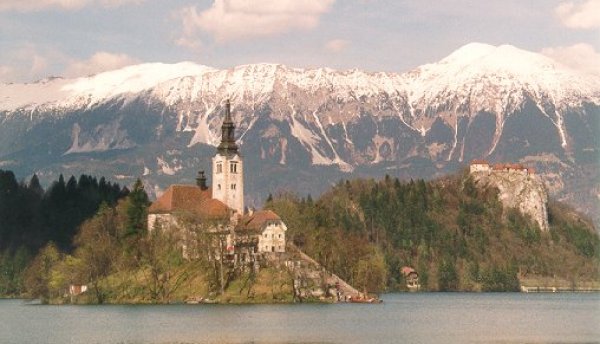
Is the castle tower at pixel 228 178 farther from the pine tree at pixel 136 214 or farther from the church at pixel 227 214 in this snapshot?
the pine tree at pixel 136 214

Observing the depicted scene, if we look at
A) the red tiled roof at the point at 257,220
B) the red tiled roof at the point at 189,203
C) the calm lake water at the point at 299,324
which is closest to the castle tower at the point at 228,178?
the red tiled roof at the point at 189,203

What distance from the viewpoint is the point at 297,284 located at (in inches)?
6885

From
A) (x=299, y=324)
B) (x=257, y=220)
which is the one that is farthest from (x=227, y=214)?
(x=299, y=324)

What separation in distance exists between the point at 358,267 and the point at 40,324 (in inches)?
2280

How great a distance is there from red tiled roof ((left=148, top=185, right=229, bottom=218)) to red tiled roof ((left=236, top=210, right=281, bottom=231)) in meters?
3.08

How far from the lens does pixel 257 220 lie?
18425 centimetres

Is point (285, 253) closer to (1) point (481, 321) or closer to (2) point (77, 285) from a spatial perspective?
(2) point (77, 285)

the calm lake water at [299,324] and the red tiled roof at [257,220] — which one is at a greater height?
the red tiled roof at [257,220]

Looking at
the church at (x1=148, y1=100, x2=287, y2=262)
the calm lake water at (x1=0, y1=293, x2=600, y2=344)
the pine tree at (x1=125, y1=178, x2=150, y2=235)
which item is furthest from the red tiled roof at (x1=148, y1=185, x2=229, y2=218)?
the calm lake water at (x1=0, y1=293, x2=600, y2=344)

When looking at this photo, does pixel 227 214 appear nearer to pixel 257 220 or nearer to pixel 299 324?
pixel 257 220

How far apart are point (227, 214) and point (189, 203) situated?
13694mm

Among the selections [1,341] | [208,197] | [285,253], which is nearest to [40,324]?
[1,341]

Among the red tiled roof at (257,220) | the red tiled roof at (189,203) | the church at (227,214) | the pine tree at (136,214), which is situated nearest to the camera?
the church at (227,214)

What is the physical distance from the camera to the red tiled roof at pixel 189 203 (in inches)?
7239
